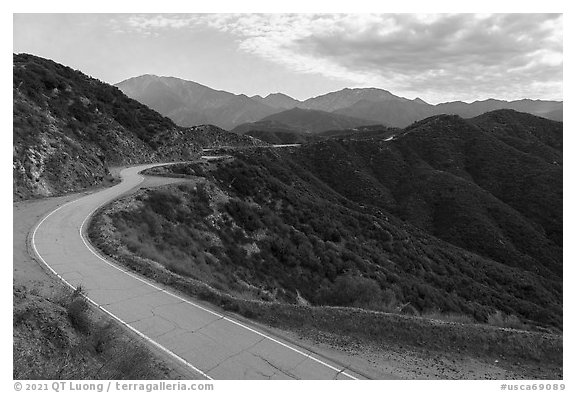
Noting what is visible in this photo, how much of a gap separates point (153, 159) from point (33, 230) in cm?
3270

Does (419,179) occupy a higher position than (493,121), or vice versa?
(493,121)

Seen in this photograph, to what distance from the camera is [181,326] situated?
34.3 feet

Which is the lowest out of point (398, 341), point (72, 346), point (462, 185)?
point (398, 341)

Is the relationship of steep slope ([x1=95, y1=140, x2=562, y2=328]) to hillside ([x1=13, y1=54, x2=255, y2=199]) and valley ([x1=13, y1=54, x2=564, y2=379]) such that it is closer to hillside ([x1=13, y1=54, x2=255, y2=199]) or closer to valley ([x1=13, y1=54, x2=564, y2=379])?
valley ([x1=13, y1=54, x2=564, y2=379])

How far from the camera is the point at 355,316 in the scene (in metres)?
12.3

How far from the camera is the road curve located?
8.80 metres

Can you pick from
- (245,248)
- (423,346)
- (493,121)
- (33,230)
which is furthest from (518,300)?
(493,121)

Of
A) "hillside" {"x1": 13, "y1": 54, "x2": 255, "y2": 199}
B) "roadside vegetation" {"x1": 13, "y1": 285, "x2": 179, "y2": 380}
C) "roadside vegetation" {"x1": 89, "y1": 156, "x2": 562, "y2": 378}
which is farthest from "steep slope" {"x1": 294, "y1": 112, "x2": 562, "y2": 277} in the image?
"roadside vegetation" {"x1": 13, "y1": 285, "x2": 179, "y2": 380}

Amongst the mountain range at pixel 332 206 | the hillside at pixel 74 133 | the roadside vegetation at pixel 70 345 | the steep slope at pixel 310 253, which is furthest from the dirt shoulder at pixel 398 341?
the hillside at pixel 74 133

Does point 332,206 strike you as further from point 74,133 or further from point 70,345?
point 70,345

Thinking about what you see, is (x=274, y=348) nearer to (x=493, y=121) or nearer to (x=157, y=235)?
(x=157, y=235)

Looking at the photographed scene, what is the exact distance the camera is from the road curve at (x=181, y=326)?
880cm

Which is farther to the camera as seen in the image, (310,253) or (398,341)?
(310,253)

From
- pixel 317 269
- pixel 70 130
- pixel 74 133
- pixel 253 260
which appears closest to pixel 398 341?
pixel 253 260
